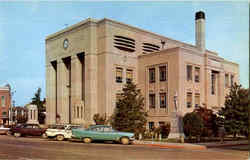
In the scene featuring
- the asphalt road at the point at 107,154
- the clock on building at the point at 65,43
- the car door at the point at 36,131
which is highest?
the clock on building at the point at 65,43

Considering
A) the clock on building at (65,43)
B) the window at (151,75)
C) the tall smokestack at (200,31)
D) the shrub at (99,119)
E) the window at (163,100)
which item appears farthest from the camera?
the tall smokestack at (200,31)

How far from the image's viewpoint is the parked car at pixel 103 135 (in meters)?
24.0

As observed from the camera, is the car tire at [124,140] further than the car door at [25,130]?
No

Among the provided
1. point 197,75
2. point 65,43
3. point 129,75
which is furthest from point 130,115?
point 65,43

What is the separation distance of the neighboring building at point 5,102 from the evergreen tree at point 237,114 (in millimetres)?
53636

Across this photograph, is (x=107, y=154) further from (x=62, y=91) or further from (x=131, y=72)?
(x=62, y=91)

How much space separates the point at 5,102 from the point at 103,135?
51524 mm

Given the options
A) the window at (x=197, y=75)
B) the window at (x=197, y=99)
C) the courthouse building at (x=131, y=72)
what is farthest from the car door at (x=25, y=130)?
the window at (x=197, y=75)

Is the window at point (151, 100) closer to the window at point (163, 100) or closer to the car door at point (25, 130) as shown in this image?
the window at point (163, 100)

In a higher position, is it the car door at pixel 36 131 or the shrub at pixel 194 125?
the shrub at pixel 194 125

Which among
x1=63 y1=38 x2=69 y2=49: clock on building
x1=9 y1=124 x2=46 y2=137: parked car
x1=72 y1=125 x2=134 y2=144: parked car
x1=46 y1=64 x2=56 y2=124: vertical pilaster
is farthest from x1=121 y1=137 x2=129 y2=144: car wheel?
x1=46 y1=64 x2=56 y2=124: vertical pilaster

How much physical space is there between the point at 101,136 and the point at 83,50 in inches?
731

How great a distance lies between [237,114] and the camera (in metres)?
29.3

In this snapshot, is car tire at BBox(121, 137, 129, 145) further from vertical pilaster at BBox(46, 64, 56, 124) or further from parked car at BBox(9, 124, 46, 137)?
vertical pilaster at BBox(46, 64, 56, 124)
